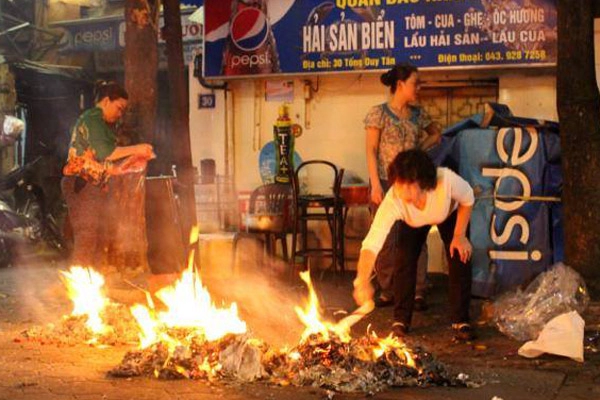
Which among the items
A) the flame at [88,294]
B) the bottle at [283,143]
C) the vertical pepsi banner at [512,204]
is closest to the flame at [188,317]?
the flame at [88,294]

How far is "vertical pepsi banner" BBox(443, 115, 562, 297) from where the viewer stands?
7.83 metres

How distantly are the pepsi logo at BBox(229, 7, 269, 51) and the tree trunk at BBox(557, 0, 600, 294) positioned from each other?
4.31 meters

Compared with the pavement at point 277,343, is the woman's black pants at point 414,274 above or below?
above

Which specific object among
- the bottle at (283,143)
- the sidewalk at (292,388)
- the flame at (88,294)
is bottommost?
the sidewalk at (292,388)

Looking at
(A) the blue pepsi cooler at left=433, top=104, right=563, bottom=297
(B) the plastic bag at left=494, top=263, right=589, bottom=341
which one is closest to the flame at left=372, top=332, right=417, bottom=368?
(B) the plastic bag at left=494, top=263, right=589, bottom=341

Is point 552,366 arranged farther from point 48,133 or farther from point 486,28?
point 48,133

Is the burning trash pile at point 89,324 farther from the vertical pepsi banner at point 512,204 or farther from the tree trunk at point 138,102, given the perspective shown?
the vertical pepsi banner at point 512,204

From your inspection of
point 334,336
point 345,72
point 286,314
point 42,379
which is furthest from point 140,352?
point 345,72

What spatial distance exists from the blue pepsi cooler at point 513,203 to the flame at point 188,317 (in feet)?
9.75

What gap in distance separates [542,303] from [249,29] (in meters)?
5.45

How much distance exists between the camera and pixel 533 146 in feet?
25.8

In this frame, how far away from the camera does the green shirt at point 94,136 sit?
312 inches

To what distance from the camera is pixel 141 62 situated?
9.32m

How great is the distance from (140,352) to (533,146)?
428 cm
